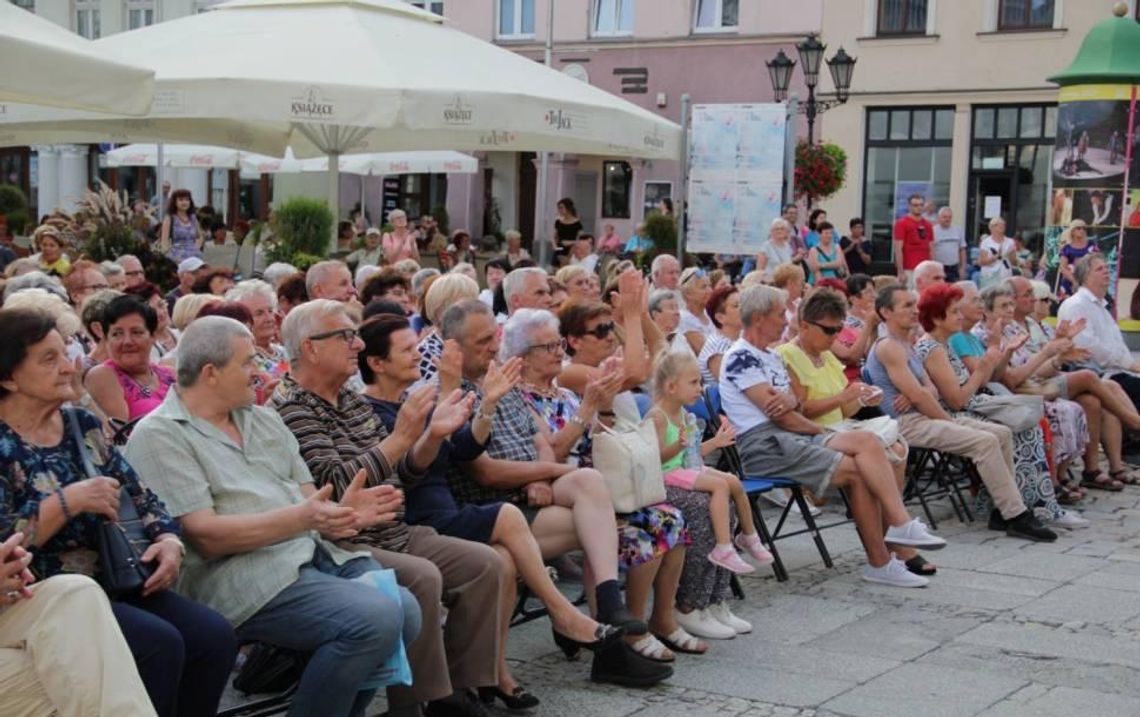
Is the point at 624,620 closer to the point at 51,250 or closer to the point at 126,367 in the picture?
the point at 126,367

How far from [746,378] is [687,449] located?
1.12 meters

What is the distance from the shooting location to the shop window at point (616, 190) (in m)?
32.7

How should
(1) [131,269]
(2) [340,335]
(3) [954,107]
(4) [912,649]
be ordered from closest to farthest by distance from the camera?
1. (2) [340,335]
2. (4) [912,649]
3. (1) [131,269]
4. (3) [954,107]

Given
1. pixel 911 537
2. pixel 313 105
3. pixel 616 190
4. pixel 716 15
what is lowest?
pixel 911 537

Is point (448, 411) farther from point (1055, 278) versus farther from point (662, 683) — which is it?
point (1055, 278)

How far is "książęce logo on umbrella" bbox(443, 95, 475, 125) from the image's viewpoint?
31.9 ft

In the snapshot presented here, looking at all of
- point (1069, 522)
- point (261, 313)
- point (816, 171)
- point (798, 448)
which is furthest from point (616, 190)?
point (261, 313)

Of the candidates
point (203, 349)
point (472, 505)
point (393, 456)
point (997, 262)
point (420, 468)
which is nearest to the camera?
point (203, 349)

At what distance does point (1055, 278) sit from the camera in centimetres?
1655

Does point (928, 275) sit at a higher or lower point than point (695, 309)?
higher

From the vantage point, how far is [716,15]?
31484mm

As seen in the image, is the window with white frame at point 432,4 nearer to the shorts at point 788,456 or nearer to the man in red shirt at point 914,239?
the man in red shirt at point 914,239

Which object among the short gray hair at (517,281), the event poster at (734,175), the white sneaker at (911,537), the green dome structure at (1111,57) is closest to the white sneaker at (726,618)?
the white sneaker at (911,537)

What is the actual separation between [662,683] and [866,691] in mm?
795
